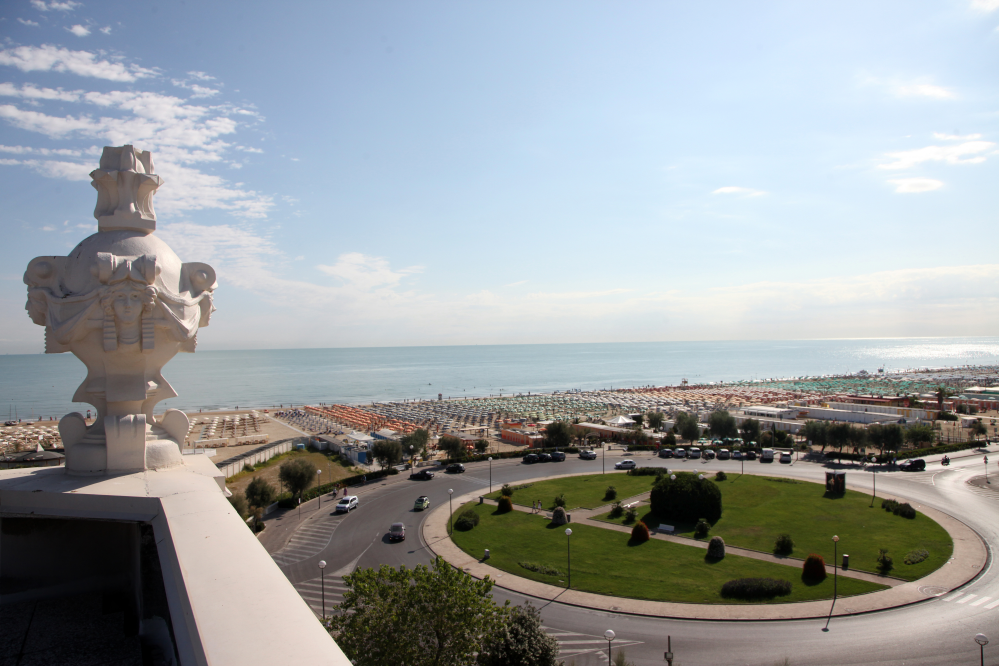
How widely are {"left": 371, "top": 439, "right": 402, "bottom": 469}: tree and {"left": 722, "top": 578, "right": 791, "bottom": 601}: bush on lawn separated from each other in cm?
2481

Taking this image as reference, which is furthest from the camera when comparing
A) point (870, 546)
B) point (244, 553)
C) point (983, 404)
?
point (983, 404)

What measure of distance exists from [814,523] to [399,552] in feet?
62.8

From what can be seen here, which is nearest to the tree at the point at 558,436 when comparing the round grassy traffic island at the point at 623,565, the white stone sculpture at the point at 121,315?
the round grassy traffic island at the point at 623,565

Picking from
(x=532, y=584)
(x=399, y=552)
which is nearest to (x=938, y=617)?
(x=532, y=584)

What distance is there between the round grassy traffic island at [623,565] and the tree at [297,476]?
Answer: 9.81 m

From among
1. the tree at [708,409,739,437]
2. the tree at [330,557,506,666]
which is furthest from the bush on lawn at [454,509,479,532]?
the tree at [708,409,739,437]

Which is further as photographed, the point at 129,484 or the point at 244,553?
the point at 129,484

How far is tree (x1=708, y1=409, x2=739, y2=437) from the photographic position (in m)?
48.1

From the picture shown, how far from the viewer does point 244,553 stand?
5.23 meters

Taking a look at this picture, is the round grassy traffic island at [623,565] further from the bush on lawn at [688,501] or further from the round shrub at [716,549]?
the bush on lawn at [688,501]

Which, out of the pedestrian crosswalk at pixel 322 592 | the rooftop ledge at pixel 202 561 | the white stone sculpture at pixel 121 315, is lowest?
the pedestrian crosswalk at pixel 322 592

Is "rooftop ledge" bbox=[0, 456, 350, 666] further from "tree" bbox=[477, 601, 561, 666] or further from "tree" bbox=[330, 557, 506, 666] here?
"tree" bbox=[477, 601, 561, 666]

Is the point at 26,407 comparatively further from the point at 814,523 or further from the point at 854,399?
the point at 854,399

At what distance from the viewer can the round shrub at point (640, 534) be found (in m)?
24.0
